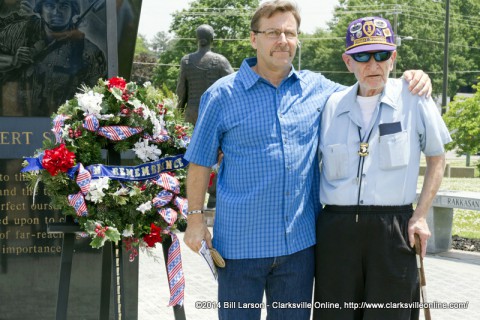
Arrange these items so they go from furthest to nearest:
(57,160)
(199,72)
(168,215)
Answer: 1. (199,72)
2. (168,215)
3. (57,160)

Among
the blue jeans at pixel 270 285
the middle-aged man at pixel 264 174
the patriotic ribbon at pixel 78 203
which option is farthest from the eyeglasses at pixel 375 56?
the patriotic ribbon at pixel 78 203

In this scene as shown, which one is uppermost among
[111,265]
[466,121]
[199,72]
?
[199,72]

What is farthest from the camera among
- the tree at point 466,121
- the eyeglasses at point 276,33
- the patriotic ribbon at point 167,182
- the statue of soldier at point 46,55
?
the tree at point 466,121

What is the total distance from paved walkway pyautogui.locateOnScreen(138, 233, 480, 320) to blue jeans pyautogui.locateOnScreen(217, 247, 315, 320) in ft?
6.30

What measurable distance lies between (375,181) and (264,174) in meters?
0.53

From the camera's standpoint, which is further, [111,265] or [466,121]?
[466,121]

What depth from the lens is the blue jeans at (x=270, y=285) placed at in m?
3.47

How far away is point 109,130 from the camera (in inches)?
161

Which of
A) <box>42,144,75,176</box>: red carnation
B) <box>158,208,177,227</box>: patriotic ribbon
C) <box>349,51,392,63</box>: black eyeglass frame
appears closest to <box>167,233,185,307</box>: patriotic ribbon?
<box>158,208,177,227</box>: patriotic ribbon

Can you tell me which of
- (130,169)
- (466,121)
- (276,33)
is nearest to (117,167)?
(130,169)

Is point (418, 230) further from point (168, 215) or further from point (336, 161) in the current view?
point (168, 215)

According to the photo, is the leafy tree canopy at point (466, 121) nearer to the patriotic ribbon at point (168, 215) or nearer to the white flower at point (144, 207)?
the patriotic ribbon at point (168, 215)

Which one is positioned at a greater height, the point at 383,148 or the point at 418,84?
the point at 418,84

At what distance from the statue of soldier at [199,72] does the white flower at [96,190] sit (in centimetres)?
633
